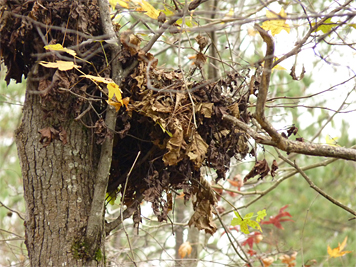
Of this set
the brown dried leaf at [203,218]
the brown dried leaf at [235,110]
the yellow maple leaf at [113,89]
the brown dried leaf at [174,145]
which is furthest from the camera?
the brown dried leaf at [203,218]

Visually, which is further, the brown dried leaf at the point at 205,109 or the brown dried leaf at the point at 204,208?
the brown dried leaf at the point at 204,208

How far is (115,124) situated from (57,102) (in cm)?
28

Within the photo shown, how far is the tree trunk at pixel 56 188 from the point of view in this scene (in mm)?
1645

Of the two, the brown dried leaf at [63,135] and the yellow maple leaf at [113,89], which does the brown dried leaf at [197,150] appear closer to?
the yellow maple leaf at [113,89]

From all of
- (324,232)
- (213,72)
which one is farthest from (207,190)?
(324,232)

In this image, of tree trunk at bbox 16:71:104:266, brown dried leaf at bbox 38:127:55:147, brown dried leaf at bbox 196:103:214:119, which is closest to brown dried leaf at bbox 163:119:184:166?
brown dried leaf at bbox 196:103:214:119

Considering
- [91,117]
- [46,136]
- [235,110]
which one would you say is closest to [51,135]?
[46,136]

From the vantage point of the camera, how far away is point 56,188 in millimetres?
1686

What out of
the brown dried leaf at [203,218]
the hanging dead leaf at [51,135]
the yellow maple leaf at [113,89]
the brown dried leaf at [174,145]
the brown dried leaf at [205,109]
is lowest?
the brown dried leaf at [203,218]

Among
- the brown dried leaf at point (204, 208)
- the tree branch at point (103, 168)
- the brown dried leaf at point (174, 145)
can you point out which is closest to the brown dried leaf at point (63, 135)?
the tree branch at point (103, 168)

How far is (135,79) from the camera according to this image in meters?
1.71

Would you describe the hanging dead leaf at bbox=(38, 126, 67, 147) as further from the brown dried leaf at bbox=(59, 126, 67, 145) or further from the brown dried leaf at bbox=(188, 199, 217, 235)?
the brown dried leaf at bbox=(188, 199, 217, 235)

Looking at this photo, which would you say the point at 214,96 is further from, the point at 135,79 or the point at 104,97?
the point at 104,97

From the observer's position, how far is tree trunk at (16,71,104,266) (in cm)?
164
